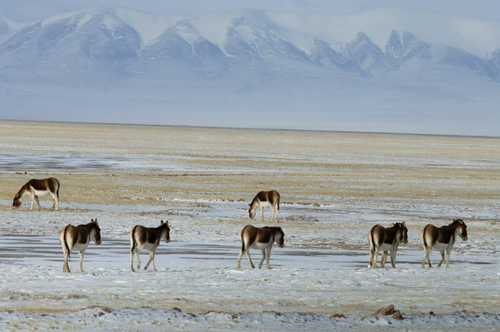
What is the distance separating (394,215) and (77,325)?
51.3ft

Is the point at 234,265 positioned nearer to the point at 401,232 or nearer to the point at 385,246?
the point at 385,246

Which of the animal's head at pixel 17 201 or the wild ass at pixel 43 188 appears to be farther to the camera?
the animal's head at pixel 17 201

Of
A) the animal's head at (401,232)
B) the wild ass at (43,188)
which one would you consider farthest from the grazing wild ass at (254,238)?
the wild ass at (43,188)

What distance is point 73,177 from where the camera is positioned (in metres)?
33.5

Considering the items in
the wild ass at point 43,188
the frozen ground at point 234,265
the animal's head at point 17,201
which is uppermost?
the wild ass at point 43,188

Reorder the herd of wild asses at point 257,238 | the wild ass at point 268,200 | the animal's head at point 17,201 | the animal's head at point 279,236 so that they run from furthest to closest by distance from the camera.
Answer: the animal's head at point 17,201, the wild ass at point 268,200, the animal's head at point 279,236, the herd of wild asses at point 257,238

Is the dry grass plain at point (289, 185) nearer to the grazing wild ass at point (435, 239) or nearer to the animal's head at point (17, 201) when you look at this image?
the animal's head at point (17, 201)

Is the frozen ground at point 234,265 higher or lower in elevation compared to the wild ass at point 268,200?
lower

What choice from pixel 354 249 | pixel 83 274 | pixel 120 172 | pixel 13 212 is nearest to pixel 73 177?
pixel 120 172

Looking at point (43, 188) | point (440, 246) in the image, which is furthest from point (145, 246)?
point (43, 188)

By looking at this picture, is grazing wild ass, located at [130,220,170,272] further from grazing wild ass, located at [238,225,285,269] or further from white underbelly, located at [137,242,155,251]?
grazing wild ass, located at [238,225,285,269]

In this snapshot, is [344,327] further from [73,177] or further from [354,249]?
[73,177]

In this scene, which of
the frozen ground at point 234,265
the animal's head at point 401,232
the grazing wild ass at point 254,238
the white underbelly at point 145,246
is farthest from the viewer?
the animal's head at point 401,232

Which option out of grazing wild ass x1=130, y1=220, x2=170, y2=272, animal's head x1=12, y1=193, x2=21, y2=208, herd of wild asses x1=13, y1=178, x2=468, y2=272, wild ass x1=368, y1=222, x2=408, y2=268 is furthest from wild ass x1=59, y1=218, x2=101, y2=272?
animal's head x1=12, y1=193, x2=21, y2=208
